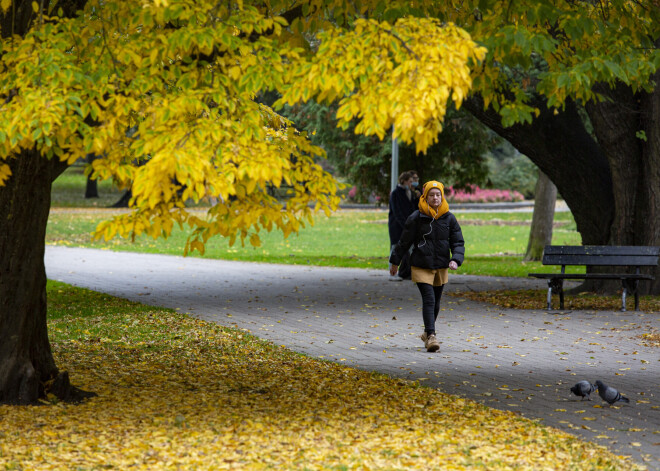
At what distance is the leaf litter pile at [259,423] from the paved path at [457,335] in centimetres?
43

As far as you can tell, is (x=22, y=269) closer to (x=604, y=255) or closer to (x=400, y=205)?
(x=604, y=255)

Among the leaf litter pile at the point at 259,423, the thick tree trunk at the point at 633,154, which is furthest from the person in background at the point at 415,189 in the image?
the leaf litter pile at the point at 259,423

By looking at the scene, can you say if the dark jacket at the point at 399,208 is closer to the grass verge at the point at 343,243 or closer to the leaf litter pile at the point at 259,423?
the grass verge at the point at 343,243

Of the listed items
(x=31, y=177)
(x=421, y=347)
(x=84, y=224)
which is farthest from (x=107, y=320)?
(x=84, y=224)

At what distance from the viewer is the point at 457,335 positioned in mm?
Result: 10078

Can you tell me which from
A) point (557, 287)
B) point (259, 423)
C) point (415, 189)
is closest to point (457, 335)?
point (557, 287)

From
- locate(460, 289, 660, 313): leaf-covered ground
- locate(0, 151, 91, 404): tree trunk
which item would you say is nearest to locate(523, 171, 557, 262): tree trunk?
locate(460, 289, 660, 313): leaf-covered ground

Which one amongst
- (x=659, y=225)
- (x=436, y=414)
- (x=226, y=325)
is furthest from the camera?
(x=659, y=225)

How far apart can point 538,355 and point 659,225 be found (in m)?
5.32

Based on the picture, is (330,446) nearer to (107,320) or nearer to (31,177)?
(31,177)

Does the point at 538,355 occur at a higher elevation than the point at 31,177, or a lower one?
lower

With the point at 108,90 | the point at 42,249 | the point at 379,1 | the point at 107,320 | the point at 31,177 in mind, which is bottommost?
the point at 107,320

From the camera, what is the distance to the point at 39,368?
6.78m

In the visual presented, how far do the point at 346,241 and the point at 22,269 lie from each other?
77.5ft
